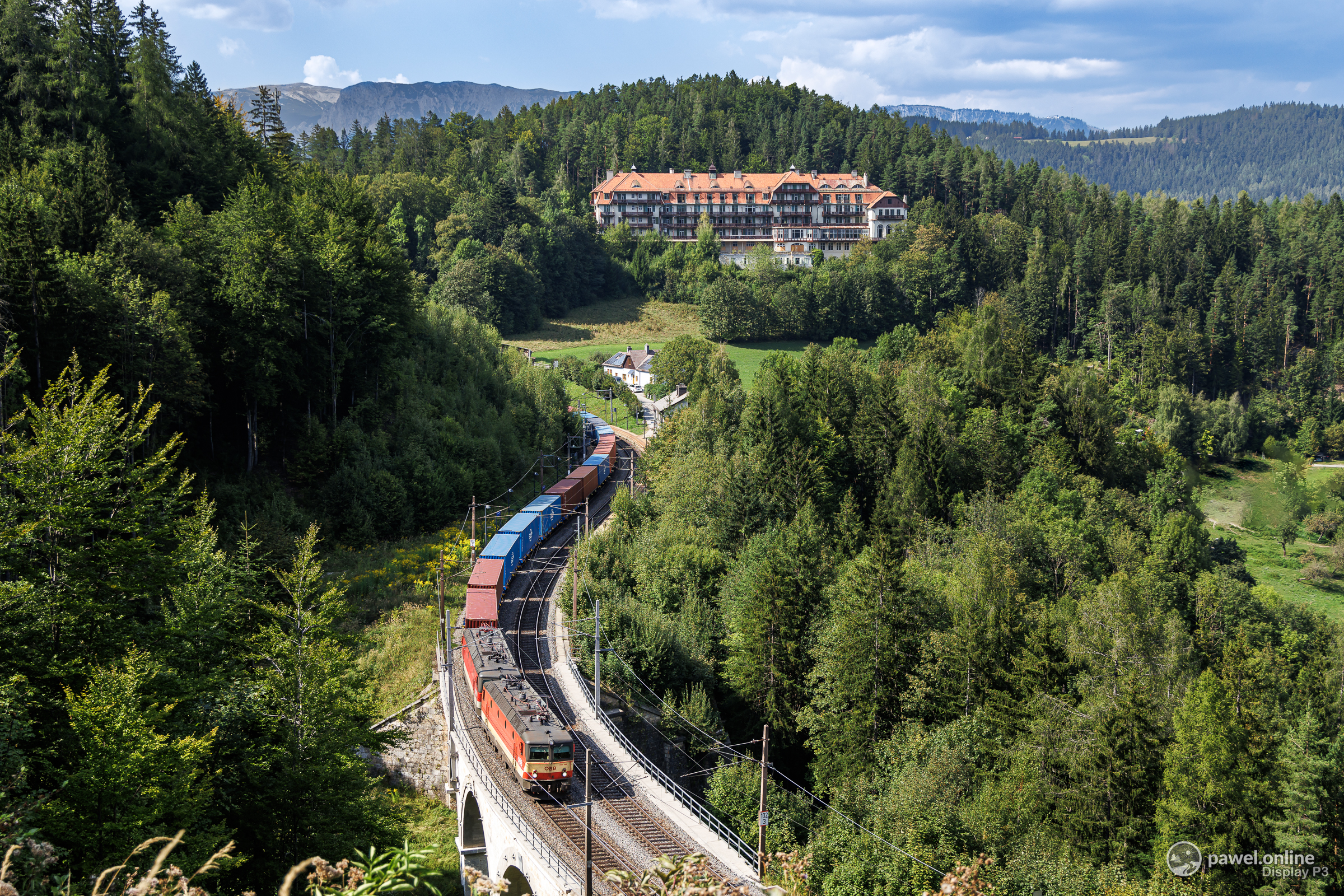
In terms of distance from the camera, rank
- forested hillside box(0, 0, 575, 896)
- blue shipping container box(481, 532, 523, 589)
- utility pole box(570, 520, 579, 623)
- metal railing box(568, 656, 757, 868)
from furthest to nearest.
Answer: blue shipping container box(481, 532, 523, 589) < utility pole box(570, 520, 579, 623) < metal railing box(568, 656, 757, 868) < forested hillside box(0, 0, 575, 896)

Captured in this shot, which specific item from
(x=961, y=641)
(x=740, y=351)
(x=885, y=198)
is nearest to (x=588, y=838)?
(x=961, y=641)

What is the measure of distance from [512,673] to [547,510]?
2373 cm

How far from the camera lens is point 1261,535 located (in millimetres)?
101500

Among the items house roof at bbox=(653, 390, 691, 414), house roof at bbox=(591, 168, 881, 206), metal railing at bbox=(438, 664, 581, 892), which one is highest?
house roof at bbox=(591, 168, 881, 206)

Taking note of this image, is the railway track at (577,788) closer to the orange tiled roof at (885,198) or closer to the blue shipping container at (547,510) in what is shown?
the blue shipping container at (547,510)

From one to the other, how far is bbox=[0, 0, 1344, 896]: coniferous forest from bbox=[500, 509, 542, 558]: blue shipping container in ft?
13.9

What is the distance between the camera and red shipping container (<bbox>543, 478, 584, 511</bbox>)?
2451 inches

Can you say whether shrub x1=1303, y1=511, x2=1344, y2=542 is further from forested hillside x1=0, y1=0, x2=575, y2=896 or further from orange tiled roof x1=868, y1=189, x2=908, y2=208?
forested hillside x1=0, y1=0, x2=575, y2=896

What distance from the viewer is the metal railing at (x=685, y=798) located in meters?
28.5

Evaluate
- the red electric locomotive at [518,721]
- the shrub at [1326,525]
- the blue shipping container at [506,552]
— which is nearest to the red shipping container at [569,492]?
the blue shipping container at [506,552]

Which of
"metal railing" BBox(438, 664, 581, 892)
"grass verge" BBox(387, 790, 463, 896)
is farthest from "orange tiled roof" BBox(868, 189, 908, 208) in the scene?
"grass verge" BBox(387, 790, 463, 896)

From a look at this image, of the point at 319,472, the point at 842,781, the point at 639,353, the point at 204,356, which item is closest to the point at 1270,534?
the point at 639,353

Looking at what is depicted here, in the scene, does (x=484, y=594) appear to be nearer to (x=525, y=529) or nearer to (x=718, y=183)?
(x=525, y=529)

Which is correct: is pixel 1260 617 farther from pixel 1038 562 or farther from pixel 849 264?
pixel 849 264
